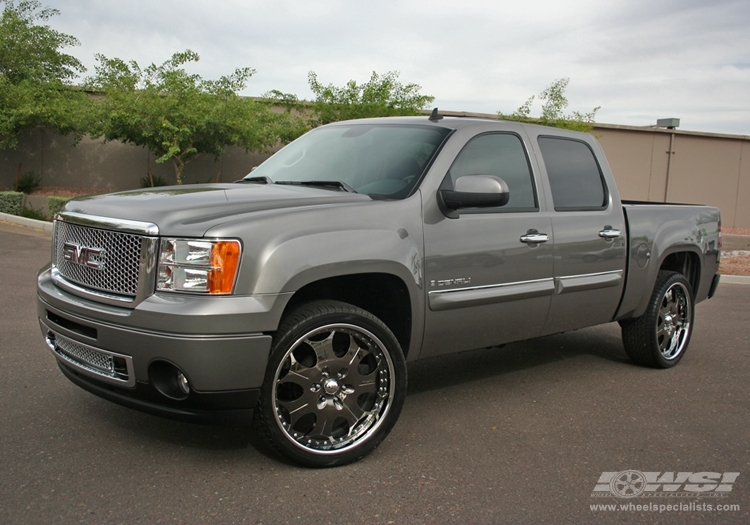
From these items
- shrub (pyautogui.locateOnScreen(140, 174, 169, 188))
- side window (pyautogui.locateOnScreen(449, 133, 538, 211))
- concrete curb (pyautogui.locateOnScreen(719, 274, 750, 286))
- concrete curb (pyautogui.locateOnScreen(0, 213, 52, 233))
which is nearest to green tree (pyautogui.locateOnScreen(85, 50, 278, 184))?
shrub (pyautogui.locateOnScreen(140, 174, 169, 188))

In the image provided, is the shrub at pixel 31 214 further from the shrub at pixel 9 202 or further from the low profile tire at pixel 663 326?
the low profile tire at pixel 663 326

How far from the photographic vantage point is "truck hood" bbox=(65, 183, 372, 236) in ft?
11.7

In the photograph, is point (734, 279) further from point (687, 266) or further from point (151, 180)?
point (151, 180)

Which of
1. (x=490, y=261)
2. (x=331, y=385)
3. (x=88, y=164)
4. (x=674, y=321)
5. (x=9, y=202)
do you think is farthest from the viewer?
(x=88, y=164)

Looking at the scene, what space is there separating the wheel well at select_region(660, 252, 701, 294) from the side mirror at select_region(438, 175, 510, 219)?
2831 millimetres

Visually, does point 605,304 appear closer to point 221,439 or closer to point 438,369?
point 438,369

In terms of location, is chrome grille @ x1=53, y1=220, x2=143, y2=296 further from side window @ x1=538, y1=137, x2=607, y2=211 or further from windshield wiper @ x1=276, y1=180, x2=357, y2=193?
side window @ x1=538, y1=137, x2=607, y2=211

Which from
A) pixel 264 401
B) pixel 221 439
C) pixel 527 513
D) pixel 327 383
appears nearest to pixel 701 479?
pixel 527 513

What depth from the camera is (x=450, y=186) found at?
451 cm

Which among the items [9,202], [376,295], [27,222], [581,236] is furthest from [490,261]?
[9,202]

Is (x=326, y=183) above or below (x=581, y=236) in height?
above

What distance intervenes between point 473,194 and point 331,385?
135cm

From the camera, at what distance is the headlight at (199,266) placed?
344 cm

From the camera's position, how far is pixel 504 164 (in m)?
4.98
